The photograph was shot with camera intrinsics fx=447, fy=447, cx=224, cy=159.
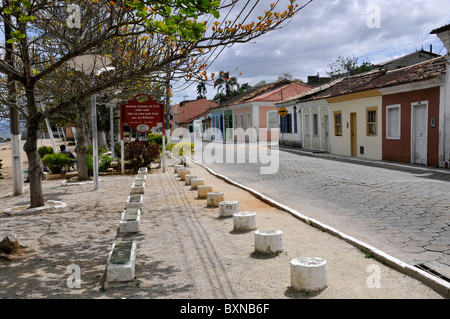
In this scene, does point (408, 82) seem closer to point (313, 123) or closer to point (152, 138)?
point (313, 123)

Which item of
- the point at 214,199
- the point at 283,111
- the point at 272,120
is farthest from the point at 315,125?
the point at 214,199

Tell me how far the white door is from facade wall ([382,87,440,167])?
144 millimetres

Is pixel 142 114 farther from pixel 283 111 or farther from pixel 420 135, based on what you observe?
pixel 283 111

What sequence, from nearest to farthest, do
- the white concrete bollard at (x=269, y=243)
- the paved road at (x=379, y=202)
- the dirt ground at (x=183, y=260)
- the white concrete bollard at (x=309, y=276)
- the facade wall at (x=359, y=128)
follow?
the white concrete bollard at (x=309, y=276) < the dirt ground at (x=183, y=260) < the white concrete bollard at (x=269, y=243) < the paved road at (x=379, y=202) < the facade wall at (x=359, y=128)

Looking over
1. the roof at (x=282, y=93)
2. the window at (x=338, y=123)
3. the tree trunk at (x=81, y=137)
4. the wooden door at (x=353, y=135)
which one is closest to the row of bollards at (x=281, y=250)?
the tree trunk at (x=81, y=137)

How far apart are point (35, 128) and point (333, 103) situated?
1739 cm

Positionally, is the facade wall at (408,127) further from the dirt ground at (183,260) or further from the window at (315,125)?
the dirt ground at (183,260)

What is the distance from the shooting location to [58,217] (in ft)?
27.5

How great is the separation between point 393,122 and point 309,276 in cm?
1510

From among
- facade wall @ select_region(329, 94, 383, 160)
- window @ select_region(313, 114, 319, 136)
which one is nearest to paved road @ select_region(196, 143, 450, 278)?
facade wall @ select_region(329, 94, 383, 160)

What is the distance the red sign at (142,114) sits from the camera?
16.6 metres

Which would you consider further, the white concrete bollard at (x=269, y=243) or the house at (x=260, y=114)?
the house at (x=260, y=114)

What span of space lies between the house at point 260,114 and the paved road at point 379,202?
23.1 meters
